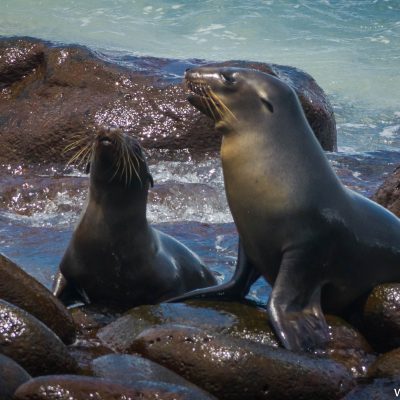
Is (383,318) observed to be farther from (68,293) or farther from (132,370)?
(68,293)

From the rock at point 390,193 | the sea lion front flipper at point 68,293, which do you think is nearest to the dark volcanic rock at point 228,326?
the sea lion front flipper at point 68,293

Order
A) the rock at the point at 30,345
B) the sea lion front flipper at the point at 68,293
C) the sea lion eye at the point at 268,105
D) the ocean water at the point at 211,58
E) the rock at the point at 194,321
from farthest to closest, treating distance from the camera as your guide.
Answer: the ocean water at the point at 211,58, the sea lion front flipper at the point at 68,293, the sea lion eye at the point at 268,105, the rock at the point at 194,321, the rock at the point at 30,345

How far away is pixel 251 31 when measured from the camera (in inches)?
1277

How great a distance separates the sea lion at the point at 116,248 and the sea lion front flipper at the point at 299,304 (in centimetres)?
125

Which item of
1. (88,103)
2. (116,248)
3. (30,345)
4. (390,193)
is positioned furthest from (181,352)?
(88,103)

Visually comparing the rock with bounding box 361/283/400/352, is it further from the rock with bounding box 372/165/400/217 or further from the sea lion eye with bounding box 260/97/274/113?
the rock with bounding box 372/165/400/217

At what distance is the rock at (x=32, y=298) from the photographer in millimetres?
6098

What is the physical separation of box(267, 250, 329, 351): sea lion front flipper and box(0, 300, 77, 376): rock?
1.42 metres

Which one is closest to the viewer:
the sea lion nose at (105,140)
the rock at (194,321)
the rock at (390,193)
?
the rock at (194,321)

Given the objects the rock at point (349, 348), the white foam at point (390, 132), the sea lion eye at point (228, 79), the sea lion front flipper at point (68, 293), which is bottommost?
the white foam at point (390, 132)

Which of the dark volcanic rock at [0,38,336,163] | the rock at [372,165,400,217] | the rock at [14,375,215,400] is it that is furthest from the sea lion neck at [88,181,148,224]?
the dark volcanic rock at [0,38,336,163]

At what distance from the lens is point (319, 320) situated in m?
6.34

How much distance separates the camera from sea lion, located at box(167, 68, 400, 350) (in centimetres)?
645

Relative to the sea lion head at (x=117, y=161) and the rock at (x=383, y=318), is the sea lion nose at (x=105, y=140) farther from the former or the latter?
the rock at (x=383, y=318)
